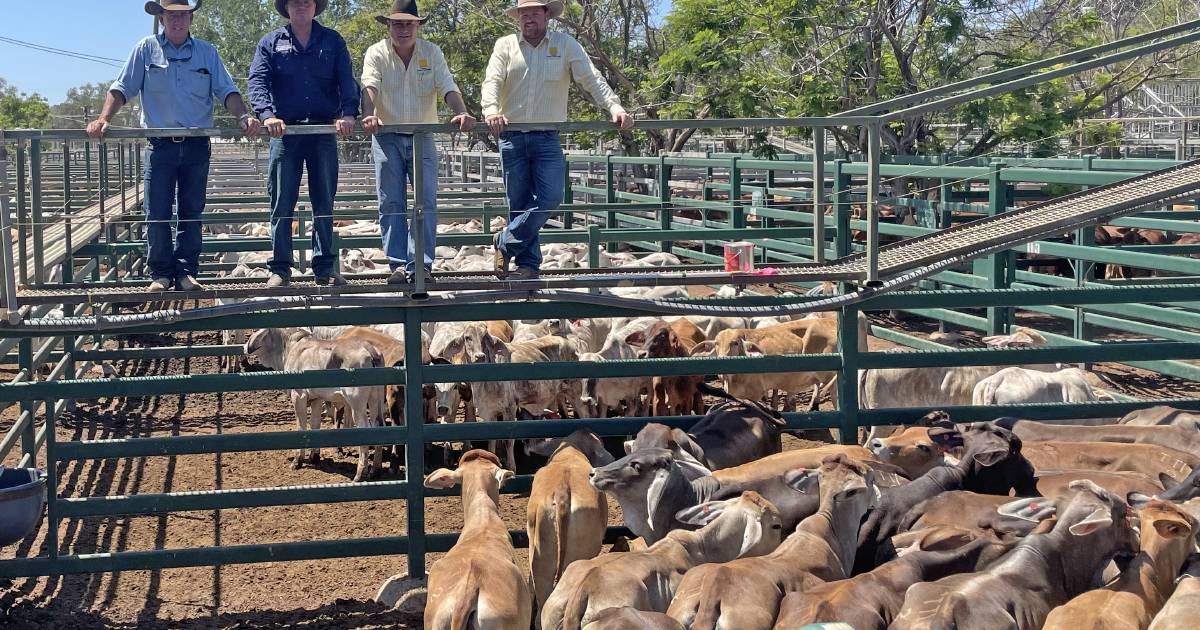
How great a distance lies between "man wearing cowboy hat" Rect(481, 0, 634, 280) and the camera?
24.2 ft

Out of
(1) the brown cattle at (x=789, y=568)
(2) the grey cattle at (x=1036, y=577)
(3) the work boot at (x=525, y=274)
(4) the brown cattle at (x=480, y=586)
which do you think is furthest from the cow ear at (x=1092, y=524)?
(3) the work boot at (x=525, y=274)

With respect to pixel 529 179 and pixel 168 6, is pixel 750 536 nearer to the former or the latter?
pixel 529 179

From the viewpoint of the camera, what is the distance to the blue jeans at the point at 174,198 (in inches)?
277

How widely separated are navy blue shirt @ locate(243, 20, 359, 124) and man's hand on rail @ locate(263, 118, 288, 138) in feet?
1.68

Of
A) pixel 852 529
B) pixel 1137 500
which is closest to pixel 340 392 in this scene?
pixel 852 529

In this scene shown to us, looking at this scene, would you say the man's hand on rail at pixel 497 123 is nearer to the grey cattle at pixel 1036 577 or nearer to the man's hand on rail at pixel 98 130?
the man's hand on rail at pixel 98 130

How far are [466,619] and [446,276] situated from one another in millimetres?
2882

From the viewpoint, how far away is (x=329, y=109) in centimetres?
744

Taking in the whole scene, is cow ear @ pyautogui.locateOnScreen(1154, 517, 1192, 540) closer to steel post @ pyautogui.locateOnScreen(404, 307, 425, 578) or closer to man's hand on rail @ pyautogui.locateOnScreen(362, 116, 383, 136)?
steel post @ pyautogui.locateOnScreen(404, 307, 425, 578)

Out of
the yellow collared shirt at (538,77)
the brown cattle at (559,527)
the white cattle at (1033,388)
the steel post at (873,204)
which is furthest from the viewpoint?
the white cattle at (1033,388)

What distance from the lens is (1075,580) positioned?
5.43 metres

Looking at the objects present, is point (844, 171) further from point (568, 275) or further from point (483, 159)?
point (483, 159)

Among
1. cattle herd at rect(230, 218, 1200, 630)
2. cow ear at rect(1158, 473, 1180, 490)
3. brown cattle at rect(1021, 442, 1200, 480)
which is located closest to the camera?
cattle herd at rect(230, 218, 1200, 630)

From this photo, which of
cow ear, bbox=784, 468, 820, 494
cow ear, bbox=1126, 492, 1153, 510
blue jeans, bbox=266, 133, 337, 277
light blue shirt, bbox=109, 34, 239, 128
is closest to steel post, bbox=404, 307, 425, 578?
blue jeans, bbox=266, 133, 337, 277
